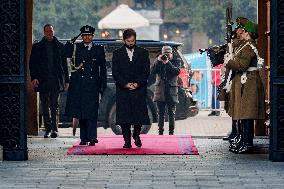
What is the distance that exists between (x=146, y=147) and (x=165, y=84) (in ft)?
11.4

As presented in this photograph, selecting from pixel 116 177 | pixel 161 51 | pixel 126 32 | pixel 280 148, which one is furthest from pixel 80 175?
pixel 161 51

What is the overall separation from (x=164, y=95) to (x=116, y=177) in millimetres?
7517

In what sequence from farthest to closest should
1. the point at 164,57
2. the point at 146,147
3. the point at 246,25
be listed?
the point at 164,57 → the point at 146,147 → the point at 246,25

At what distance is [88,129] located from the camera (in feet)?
60.7

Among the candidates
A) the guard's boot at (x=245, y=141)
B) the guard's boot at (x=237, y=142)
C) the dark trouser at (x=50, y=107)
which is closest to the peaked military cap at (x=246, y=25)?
the guard's boot at (x=245, y=141)

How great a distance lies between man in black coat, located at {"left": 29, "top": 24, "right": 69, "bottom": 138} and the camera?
789 inches

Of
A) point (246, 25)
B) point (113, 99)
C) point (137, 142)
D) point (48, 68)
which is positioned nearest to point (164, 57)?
point (113, 99)

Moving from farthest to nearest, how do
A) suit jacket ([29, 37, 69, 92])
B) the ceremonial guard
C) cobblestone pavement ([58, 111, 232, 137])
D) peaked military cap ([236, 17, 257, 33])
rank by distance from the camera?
cobblestone pavement ([58, 111, 232, 137]) → suit jacket ([29, 37, 69, 92]) → peaked military cap ([236, 17, 257, 33]) → the ceremonial guard

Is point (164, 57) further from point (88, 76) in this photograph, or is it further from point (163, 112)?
point (88, 76)

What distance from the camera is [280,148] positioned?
15.9m

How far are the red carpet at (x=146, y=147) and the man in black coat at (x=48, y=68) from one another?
113cm

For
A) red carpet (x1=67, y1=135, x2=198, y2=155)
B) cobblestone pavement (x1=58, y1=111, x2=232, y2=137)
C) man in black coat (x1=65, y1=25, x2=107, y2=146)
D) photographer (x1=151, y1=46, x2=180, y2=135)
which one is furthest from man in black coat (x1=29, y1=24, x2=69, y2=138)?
cobblestone pavement (x1=58, y1=111, x2=232, y2=137)

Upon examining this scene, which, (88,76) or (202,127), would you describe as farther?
(202,127)

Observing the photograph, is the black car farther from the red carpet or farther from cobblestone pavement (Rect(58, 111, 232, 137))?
the red carpet
